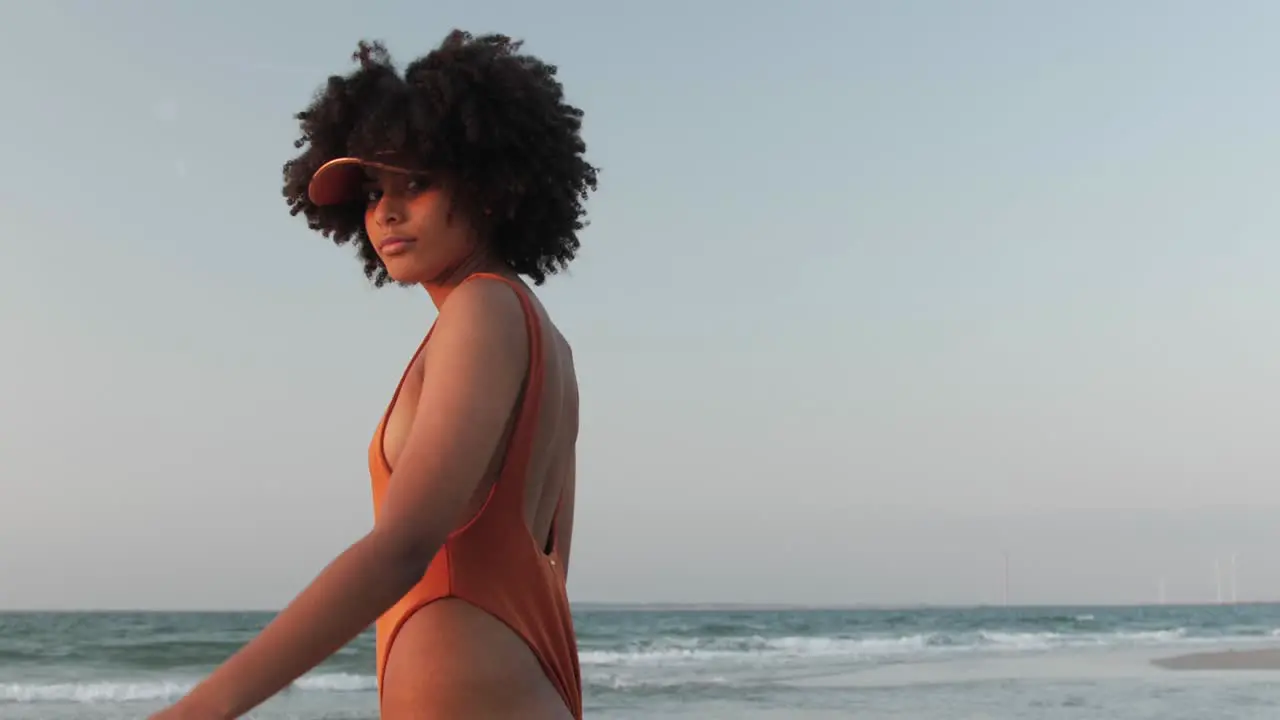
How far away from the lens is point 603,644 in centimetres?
2355

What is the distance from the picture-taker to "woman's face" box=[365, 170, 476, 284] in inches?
52.4

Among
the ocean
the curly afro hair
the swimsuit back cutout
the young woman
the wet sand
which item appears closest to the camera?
the young woman

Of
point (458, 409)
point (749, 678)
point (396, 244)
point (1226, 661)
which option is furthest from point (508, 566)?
point (1226, 661)

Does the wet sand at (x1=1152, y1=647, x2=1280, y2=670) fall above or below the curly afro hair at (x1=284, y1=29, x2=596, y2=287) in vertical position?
below

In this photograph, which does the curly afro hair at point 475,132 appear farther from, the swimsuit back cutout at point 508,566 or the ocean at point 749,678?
the ocean at point 749,678

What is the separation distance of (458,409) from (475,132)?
0.30 m

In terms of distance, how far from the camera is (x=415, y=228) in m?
1.34

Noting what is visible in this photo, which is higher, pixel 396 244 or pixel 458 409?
pixel 396 244

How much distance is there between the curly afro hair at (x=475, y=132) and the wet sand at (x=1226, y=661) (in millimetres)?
16892

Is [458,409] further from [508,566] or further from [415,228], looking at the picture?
[415,228]

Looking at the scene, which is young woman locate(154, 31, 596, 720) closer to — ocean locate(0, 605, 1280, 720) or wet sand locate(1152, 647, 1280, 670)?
ocean locate(0, 605, 1280, 720)

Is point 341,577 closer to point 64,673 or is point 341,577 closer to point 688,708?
point 688,708

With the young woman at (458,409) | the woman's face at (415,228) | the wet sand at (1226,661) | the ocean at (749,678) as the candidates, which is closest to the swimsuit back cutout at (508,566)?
the young woman at (458,409)

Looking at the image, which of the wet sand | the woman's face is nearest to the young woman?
the woman's face
